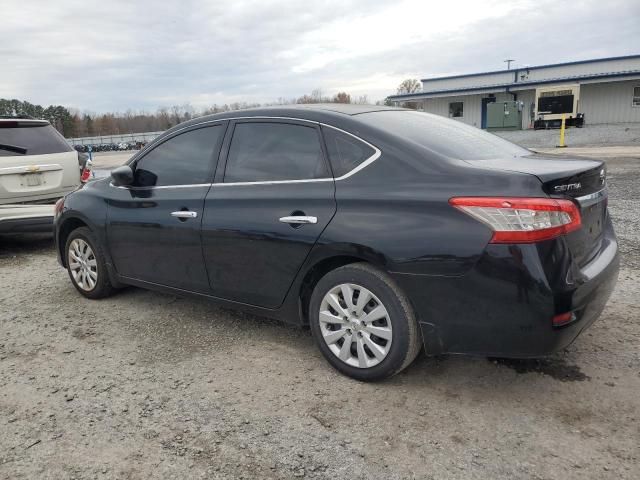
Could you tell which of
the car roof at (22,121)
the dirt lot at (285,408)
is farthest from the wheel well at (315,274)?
the car roof at (22,121)

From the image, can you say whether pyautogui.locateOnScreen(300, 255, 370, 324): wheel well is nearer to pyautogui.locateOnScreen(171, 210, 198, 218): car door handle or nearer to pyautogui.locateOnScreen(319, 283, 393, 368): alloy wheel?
pyautogui.locateOnScreen(319, 283, 393, 368): alloy wheel

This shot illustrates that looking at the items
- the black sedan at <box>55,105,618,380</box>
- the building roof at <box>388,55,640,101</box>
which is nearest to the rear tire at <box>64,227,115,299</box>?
the black sedan at <box>55,105,618,380</box>

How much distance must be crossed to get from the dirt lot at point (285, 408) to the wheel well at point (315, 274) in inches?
15.1

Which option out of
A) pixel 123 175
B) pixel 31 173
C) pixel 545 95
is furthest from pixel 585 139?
pixel 123 175

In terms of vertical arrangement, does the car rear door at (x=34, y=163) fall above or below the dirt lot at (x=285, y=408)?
above

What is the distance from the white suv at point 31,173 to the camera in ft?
20.6

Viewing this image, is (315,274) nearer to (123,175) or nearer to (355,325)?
(355,325)

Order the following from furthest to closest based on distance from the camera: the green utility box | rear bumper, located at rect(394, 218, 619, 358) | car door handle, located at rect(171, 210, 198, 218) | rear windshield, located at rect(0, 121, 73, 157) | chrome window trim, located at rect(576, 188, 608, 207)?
the green utility box, rear windshield, located at rect(0, 121, 73, 157), car door handle, located at rect(171, 210, 198, 218), chrome window trim, located at rect(576, 188, 608, 207), rear bumper, located at rect(394, 218, 619, 358)

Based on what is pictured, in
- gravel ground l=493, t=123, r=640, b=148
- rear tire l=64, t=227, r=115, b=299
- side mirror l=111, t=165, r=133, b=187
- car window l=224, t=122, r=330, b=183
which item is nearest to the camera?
car window l=224, t=122, r=330, b=183

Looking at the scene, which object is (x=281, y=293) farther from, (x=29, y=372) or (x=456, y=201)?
(x=29, y=372)

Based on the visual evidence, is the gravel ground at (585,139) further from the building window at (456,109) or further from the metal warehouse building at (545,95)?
the building window at (456,109)

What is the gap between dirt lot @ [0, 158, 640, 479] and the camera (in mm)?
2395

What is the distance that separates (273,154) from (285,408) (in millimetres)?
1600

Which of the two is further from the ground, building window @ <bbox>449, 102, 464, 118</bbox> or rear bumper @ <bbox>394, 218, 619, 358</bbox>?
building window @ <bbox>449, 102, 464, 118</bbox>
